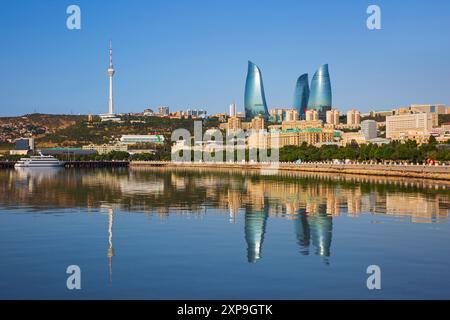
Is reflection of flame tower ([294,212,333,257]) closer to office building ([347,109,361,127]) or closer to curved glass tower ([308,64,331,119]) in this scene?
curved glass tower ([308,64,331,119])

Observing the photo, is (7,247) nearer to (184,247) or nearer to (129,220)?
(184,247)

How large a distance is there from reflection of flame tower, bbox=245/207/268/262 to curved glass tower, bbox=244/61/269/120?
141180 millimetres

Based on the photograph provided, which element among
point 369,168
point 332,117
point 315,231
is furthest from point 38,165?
point 315,231

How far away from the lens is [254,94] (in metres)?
167

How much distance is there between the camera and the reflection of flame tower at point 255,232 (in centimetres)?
1487

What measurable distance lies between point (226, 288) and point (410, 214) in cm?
1231

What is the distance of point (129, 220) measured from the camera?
70.0 feet

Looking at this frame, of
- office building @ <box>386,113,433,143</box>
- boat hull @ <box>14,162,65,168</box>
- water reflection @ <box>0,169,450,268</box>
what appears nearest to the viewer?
water reflection @ <box>0,169,450,268</box>

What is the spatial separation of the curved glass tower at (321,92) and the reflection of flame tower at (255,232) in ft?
494

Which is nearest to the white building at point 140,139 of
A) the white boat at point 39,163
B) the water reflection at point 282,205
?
the white boat at point 39,163

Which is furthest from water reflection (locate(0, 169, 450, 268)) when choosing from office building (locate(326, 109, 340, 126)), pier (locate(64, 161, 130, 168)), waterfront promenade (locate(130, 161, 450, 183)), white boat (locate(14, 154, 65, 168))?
office building (locate(326, 109, 340, 126))

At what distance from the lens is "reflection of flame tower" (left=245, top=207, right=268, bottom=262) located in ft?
48.8

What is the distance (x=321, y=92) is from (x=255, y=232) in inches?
6308

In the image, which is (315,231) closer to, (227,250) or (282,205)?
(227,250)
